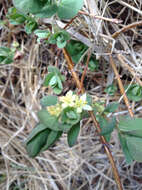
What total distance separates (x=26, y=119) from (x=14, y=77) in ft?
0.89

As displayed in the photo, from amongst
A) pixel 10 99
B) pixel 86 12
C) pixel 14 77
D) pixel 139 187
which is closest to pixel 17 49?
pixel 14 77

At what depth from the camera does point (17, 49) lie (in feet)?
3.94

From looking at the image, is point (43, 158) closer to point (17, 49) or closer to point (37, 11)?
point (17, 49)

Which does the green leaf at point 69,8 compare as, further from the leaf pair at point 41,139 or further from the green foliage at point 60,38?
the leaf pair at point 41,139

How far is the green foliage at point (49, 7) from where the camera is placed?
2.20 ft

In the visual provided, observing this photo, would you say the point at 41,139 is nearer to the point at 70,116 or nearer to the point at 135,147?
the point at 70,116

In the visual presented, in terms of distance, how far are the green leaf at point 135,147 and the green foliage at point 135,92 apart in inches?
8.6

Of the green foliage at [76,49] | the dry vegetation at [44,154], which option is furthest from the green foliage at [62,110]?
the dry vegetation at [44,154]

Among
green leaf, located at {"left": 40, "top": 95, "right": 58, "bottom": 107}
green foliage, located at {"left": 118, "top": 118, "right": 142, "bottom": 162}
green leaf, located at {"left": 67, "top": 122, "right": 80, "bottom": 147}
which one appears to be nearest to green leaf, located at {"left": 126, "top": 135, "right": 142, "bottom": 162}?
green foliage, located at {"left": 118, "top": 118, "right": 142, "bottom": 162}

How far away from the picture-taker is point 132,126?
2.28ft

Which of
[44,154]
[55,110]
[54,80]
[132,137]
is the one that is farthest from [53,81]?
[44,154]

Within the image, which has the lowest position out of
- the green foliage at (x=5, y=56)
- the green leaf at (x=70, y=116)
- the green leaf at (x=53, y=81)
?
the green leaf at (x=70, y=116)

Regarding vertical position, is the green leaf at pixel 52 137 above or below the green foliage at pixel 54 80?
below

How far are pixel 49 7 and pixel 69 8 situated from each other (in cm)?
7
